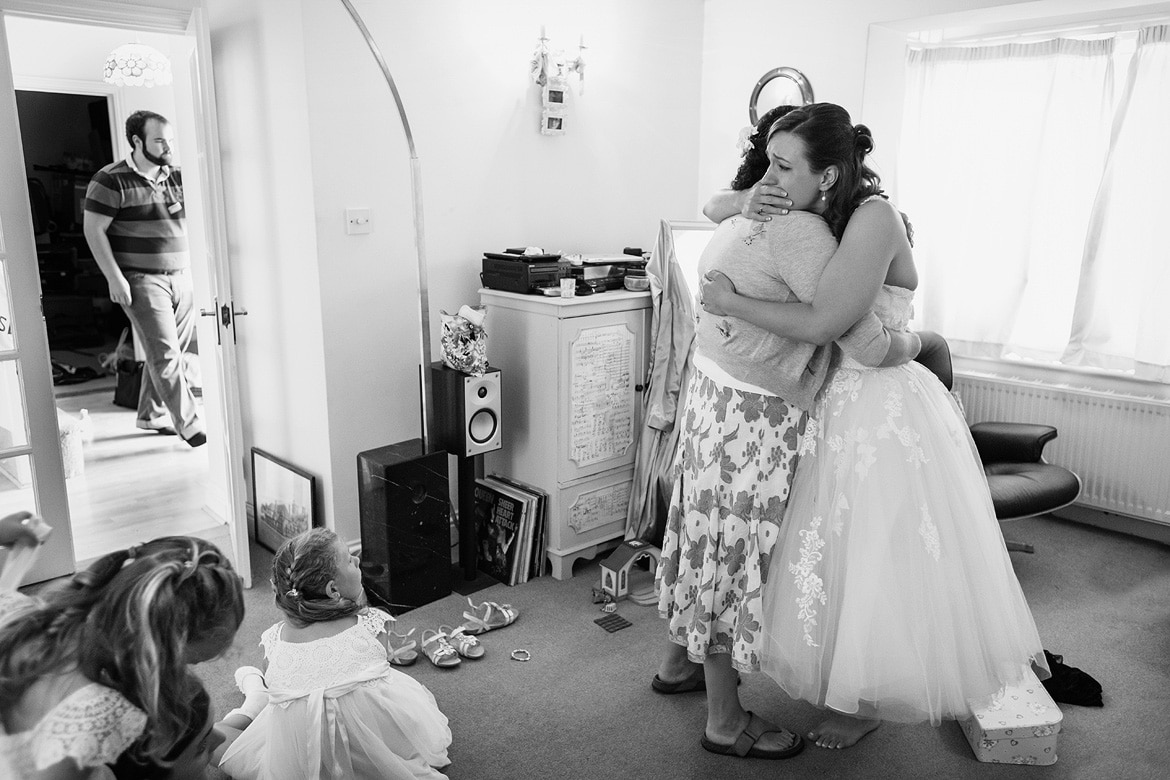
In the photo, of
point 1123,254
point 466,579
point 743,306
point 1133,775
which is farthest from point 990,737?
point 1123,254

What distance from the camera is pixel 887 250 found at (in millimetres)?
1930

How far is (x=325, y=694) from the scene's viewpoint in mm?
A: 1975

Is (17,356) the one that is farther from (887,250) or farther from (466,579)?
(887,250)

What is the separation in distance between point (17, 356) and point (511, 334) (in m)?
1.67

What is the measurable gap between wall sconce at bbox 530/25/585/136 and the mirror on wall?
870mm

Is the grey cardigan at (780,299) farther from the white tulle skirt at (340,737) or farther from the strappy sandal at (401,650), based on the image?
the strappy sandal at (401,650)

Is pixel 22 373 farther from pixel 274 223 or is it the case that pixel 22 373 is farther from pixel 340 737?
pixel 340 737

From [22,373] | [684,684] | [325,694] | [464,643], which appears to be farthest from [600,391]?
[22,373]

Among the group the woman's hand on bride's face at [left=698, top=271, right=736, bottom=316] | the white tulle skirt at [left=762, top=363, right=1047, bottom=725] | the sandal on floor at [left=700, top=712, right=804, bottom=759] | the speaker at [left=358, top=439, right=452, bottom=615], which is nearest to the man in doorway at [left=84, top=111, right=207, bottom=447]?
the speaker at [left=358, top=439, right=452, bottom=615]

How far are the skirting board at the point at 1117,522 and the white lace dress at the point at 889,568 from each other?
6.71 ft

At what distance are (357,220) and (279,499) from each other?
1.19 metres

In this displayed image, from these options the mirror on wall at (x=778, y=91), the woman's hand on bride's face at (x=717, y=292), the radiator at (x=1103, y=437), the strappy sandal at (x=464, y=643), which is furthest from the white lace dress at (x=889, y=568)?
the mirror on wall at (x=778, y=91)

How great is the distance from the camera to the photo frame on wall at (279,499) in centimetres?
340

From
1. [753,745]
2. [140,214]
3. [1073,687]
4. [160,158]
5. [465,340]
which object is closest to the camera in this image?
[753,745]
